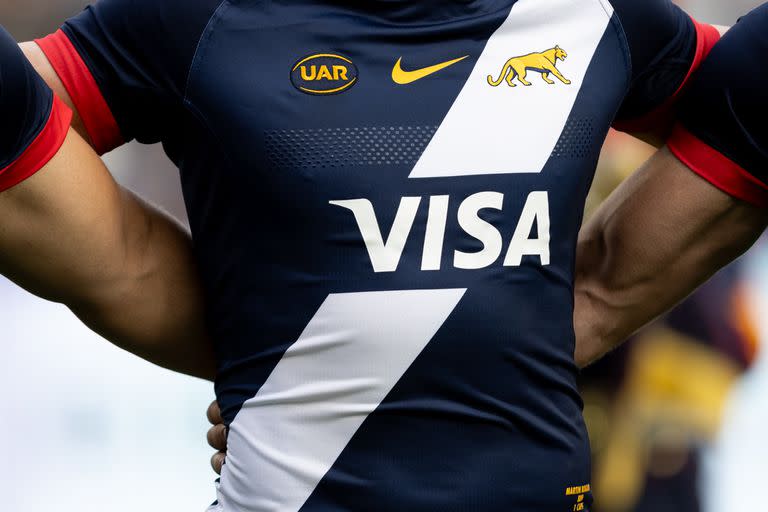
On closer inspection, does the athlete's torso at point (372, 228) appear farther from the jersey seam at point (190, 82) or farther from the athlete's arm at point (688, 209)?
the athlete's arm at point (688, 209)

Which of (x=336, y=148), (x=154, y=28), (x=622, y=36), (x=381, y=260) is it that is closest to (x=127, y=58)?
(x=154, y=28)

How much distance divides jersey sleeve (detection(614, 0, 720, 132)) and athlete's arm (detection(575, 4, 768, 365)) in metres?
0.03

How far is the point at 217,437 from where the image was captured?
1771 millimetres

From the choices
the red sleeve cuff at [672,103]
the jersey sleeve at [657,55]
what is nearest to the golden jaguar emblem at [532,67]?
the jersey sleeve at [657,55]

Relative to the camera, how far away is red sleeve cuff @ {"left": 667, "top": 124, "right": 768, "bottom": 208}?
1.73 metres

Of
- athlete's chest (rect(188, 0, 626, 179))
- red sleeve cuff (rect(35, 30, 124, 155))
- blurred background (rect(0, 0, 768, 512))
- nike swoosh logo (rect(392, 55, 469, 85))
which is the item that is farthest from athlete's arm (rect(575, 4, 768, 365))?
blurred background (rect(0, 0, 768, 512))

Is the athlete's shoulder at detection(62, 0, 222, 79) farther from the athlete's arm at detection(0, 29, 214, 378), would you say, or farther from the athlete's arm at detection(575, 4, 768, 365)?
the athlete's arm at detection(575, 4, 768, 365)

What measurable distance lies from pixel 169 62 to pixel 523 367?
616 mm

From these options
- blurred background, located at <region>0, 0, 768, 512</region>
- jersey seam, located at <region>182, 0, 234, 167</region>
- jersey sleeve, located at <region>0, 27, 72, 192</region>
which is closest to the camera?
jersey sleeve, located at <region>0, 27, 72, 192</region>

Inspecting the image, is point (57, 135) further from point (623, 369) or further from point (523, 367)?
point (623, 369)

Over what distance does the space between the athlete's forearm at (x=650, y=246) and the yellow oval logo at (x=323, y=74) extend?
0.58 metres

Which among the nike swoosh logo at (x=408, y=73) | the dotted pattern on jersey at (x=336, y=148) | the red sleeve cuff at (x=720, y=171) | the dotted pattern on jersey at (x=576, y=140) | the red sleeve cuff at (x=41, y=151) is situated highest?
the nike swoosh logo at (x=408, y=73)

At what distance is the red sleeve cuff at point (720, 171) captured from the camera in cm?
173

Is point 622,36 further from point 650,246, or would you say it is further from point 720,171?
point 650,246
